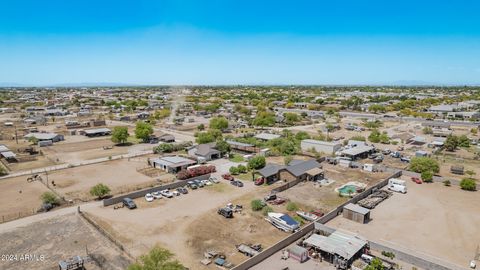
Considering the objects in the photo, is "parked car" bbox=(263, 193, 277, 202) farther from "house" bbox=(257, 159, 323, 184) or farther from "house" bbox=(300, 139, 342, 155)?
"house" bbox=(300, 139, 342, 155)

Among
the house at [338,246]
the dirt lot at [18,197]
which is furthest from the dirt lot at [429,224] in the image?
the dirt lot at [18,197]

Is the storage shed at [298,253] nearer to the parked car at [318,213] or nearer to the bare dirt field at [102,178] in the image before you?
the parked car at [318,213]

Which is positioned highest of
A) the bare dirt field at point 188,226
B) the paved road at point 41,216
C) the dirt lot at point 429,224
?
the paved road at point 41,216

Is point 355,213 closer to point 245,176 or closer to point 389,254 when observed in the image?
point 389,254

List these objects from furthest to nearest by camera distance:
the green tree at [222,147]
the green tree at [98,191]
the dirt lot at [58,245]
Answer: the green tree at [222,147], the green tree at [98,191], the dirt lot at [58,245]

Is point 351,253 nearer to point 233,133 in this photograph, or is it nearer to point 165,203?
point 165,203

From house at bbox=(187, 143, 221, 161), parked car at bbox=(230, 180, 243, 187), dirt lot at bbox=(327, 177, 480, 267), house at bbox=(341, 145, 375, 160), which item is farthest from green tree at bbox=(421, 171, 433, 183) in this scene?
house at bbox=(187, 143, 221, 161)
